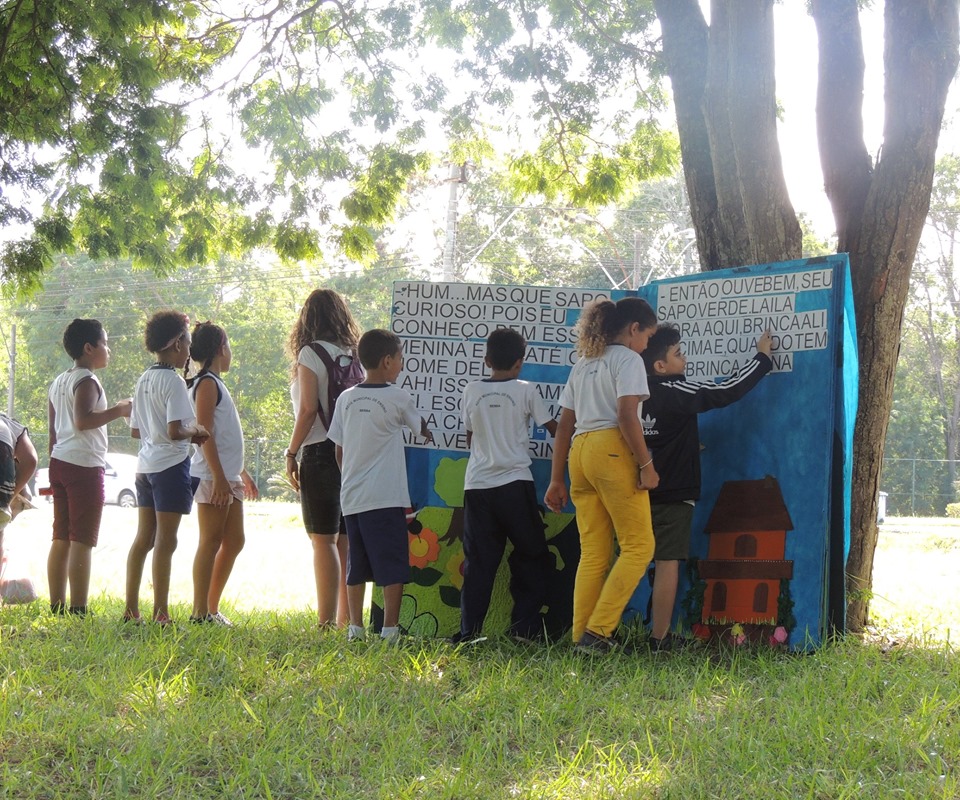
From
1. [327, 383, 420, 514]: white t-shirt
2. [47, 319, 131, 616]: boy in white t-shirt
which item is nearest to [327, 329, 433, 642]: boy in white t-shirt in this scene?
[327, 383, 420, 514]: white t-shirt

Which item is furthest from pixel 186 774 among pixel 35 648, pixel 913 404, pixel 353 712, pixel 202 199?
pixel 913 404

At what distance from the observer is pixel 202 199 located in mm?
10258

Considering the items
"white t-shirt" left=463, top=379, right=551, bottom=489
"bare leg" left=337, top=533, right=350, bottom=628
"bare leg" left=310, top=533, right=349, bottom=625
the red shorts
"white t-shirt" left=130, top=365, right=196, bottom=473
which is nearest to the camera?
"white t-shirt" left=463, top=379, right=551, bottom=489

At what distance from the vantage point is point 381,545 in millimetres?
5527

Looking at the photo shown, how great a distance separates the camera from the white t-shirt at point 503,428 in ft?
18.4

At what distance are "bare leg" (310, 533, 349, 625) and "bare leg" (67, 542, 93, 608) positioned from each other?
1365 mm

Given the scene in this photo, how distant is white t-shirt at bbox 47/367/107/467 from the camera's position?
6234 mm

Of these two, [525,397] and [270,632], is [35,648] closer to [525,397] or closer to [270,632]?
[270,632]

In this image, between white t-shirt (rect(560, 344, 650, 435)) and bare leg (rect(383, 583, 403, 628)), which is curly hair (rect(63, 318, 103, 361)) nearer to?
bare leg (rect(383, 583, 403, 628))

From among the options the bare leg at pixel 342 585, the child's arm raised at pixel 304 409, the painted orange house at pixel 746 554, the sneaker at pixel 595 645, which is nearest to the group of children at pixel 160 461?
the child's arm raised at pixel 304 409

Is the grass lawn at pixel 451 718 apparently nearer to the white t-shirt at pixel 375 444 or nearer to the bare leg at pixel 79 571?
the bare leg at pixel 79 571

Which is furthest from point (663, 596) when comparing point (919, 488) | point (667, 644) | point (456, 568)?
point (919, 488)

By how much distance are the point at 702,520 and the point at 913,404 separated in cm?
3928

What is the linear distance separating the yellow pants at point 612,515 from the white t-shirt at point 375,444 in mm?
924
